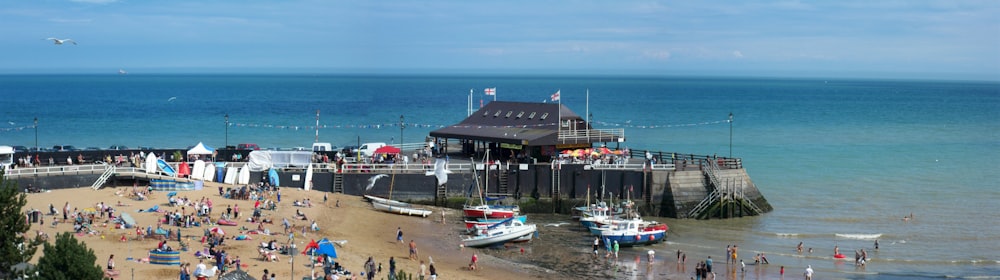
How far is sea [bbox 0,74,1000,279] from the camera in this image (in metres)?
48.0

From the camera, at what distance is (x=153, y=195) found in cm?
4856

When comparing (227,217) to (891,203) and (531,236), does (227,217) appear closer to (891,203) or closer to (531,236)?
(531,236)

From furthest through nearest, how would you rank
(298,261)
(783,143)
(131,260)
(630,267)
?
1. (783,143)
2. (630,267)
3. (298,261)
4. (131,260)

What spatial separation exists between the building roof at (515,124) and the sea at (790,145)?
3.96m

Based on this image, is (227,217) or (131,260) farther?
(227,217)

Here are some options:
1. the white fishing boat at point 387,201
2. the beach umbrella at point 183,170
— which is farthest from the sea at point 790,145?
the beach umbrella at point 183,170

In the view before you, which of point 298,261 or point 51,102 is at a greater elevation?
point 51,102

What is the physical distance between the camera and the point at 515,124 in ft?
205

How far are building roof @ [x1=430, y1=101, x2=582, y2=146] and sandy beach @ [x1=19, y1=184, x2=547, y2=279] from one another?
20.7 ft

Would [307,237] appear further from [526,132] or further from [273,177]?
[526,132]

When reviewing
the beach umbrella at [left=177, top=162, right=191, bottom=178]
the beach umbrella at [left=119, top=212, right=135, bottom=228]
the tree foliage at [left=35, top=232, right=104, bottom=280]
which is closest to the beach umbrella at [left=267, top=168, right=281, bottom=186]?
the beach umbrella at [left=177, top=162, right=191, bottom=178]

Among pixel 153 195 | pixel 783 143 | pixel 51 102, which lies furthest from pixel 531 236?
pixel 51 102

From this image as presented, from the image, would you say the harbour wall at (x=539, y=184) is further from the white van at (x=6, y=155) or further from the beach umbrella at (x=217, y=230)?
the beach umbrella at (x=217, y=230)

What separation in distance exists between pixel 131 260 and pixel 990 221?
41.8 m
